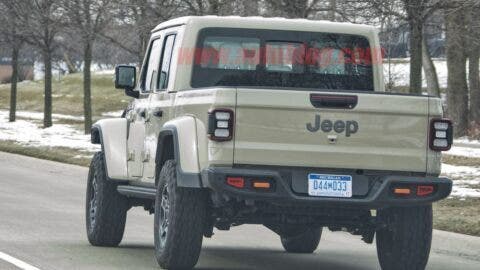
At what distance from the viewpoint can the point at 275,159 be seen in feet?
31.8

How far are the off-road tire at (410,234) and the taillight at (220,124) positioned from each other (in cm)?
159

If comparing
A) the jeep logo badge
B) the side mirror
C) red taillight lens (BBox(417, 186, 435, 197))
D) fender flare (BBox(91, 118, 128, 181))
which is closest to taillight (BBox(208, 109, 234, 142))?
the jeep logo badge

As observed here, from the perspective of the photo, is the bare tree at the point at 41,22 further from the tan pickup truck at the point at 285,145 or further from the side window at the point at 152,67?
the tan pickup truck at the point at 285,145

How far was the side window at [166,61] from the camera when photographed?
11.6 meters

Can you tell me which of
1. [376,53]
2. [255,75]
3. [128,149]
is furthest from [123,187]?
[376,53]

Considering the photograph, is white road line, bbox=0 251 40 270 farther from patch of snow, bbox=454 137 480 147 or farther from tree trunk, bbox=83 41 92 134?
tree trunk, bbox=83 41 92 134

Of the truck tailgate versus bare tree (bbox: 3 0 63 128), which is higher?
bare tree (bbox: 3 0 63 128)

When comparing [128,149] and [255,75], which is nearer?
[255,75]

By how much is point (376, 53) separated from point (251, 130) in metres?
2.47

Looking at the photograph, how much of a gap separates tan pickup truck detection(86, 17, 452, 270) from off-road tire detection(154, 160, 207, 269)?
1 centimetres

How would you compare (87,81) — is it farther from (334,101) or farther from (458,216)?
(334,101)

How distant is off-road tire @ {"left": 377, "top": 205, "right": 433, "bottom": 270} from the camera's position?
33.8 feet

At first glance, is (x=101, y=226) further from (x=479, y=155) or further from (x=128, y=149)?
(x=479, y=155)

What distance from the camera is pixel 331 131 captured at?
32.0ft
